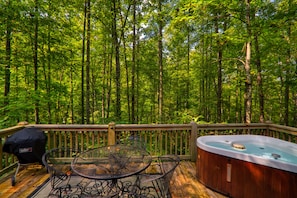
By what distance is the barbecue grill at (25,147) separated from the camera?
9.96 feet

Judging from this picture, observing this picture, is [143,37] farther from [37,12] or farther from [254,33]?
[254,33]

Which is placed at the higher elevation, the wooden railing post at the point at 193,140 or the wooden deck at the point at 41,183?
the wooden railing post at the point at 193,140

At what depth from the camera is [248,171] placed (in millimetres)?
2553

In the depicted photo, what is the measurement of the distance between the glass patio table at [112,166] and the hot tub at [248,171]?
3.85 ft

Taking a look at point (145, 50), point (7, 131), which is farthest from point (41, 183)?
point (145, 50)

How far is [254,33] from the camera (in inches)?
191

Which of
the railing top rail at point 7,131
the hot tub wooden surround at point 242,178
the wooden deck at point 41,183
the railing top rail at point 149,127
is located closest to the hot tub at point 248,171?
the hot tub wooden surround at point 242,178

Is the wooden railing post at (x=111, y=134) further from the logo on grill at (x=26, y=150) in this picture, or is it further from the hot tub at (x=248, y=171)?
the hot tub at (x=248, y=171)

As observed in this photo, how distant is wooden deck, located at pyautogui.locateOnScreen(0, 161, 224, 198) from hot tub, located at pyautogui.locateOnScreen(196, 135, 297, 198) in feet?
0.62

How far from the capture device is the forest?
5.15 m

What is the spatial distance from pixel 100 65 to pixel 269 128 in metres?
10.9

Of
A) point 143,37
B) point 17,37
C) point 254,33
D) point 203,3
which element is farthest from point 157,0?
point 17,37

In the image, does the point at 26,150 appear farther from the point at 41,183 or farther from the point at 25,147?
the point at 41,183

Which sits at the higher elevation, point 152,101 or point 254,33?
point 254,33
